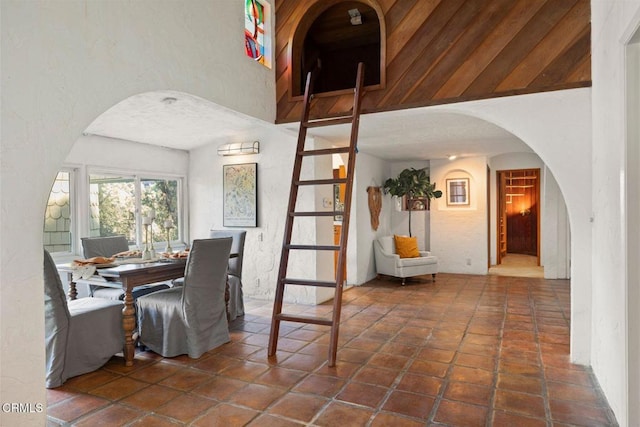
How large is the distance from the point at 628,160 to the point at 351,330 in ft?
9.21

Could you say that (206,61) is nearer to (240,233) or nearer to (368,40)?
(240,233)

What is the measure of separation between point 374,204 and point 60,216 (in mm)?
4667

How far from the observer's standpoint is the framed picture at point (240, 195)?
5.38 metres

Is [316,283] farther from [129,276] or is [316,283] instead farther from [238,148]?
[238,148]

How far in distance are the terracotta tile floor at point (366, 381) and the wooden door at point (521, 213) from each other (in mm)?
6724

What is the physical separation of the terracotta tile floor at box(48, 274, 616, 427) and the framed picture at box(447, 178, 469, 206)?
3.30 meters

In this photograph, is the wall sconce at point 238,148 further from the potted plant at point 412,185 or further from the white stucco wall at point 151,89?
the potted plant at point 412,185

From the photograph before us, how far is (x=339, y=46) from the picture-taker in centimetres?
563

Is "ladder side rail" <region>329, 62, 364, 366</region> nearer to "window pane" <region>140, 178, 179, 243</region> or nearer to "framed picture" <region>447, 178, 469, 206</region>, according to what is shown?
"window pane" <region>140, 178, 179, 243</region>

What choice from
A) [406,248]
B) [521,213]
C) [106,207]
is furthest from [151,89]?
[521,213]

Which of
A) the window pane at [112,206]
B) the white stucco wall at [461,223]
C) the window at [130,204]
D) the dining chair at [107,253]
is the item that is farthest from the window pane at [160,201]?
the white stucco wall at [461,223]

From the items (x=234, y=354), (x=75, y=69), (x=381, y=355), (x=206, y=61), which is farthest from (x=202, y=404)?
(x=206, y=61)

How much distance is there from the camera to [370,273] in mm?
6852

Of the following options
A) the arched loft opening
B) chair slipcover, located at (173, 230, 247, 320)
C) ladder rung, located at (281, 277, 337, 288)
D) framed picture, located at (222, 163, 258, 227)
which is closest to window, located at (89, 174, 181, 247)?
chair slipcover, located at (173, 230, 247, 320)
